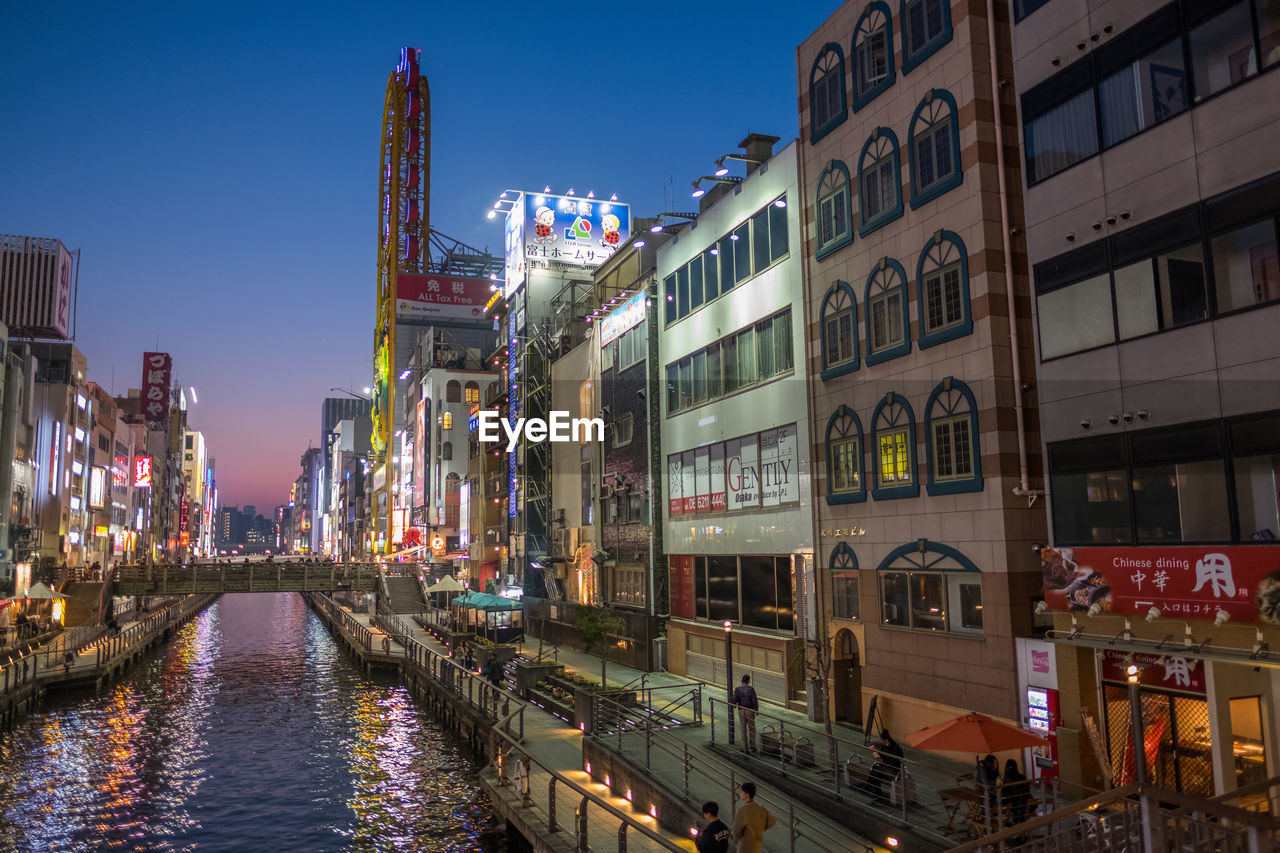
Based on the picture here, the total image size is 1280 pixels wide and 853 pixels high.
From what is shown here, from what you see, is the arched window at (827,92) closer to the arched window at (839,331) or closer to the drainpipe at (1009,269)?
the arched window at (839,331)

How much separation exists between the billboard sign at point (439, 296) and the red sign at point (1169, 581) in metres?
144

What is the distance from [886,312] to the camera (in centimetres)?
2559

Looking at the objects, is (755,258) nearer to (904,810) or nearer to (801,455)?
(801,455)

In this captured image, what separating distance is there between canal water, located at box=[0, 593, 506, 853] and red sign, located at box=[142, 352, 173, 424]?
3898 inches

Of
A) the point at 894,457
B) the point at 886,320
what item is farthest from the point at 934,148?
the point at 894,457

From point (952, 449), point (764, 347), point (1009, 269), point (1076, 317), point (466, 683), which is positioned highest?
point (764, 347)

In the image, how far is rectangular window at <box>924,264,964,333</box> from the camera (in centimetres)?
2282

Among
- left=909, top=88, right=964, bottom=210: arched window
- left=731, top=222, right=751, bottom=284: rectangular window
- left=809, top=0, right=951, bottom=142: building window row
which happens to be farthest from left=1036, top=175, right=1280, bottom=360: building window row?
left=731, top=222, right=751, bottom=284: rectangular window

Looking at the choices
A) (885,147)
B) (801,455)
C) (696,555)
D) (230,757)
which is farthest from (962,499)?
(230,757)

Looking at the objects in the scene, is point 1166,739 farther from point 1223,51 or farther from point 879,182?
point 879,182

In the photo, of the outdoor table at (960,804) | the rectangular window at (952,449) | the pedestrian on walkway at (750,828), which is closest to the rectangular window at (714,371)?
the rectangular window at (952,449)

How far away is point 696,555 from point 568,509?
59.4 feet

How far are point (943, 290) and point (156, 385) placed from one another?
480 ft

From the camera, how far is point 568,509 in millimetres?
54031
